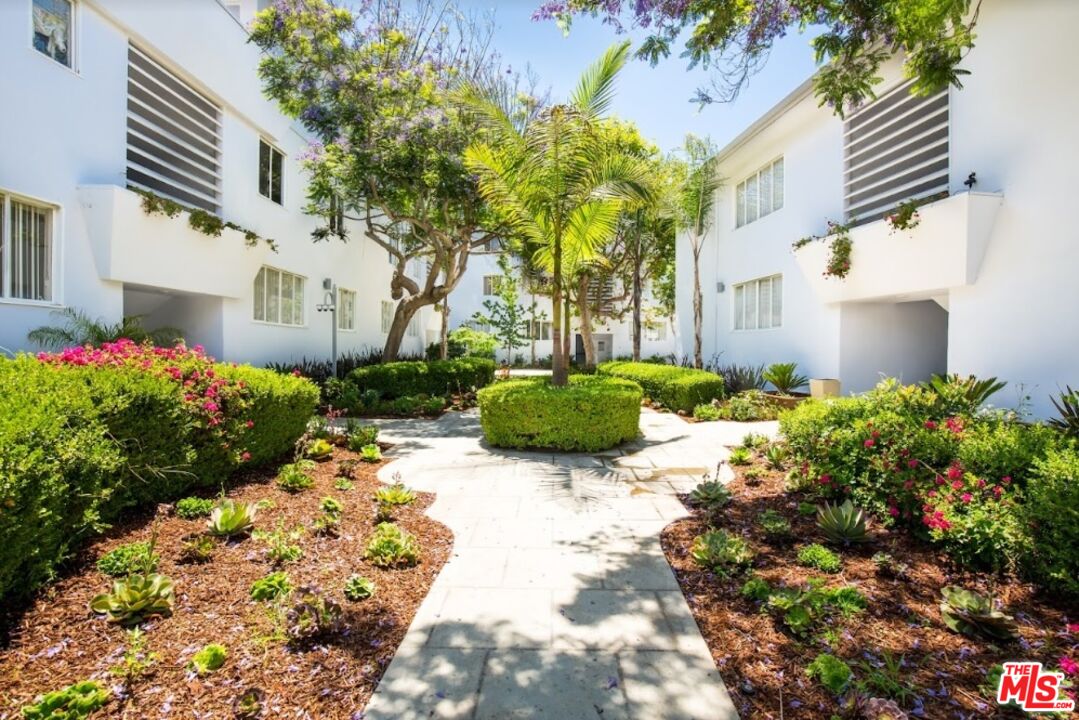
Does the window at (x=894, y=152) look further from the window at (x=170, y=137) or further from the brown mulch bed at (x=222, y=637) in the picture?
the window at (x=170, y=137)

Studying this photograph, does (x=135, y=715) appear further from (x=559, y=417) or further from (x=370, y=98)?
(x=370, y=98)

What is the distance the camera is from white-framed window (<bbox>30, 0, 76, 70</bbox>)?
6.16 metres

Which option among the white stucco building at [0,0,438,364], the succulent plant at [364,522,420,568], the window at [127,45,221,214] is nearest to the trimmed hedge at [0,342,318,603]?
the succulent plant at [364,522,420,568]

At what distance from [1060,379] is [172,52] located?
44.0 feet

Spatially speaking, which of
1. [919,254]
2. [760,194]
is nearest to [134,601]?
[919,254]

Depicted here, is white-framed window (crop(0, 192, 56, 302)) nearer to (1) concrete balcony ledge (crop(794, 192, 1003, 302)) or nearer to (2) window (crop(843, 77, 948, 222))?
(1) concrete balcony ledge (crop(794, 192, 1003, 302))

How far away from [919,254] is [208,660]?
9.54 m

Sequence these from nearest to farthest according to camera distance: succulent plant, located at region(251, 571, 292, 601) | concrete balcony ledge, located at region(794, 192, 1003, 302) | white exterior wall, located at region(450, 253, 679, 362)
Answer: succulent plant, located at region(251, 571, 292, 601) < concrete balcony ledge, located at region(794, 192, 1003, 302) < white exterior wall, located at region(450, 253, 679, 362)

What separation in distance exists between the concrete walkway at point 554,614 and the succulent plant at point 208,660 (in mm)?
788

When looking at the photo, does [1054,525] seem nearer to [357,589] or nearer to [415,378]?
[357,589]

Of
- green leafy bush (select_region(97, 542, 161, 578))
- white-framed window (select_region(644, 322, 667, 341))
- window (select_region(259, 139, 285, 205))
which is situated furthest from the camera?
white-framed window (select_region(644, 322, 667, 341))

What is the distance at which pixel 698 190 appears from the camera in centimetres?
1392

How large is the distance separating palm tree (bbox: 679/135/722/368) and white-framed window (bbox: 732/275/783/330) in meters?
1.09

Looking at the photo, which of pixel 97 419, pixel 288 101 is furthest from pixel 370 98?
pixel 97 419
